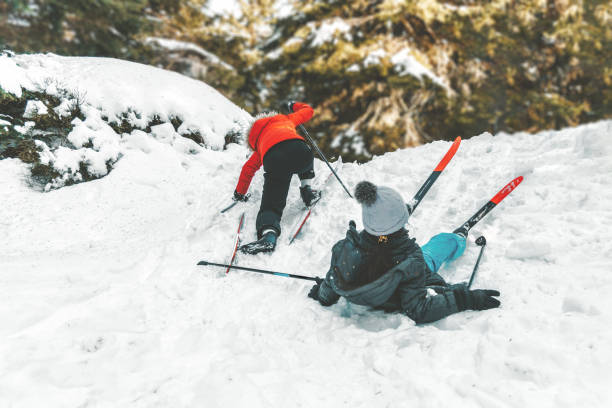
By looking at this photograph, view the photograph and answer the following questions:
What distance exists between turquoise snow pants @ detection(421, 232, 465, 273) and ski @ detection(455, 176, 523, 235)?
0.26 metres

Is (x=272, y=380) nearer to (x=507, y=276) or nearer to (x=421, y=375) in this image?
(x=421, y=375)

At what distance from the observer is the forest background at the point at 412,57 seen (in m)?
8.83

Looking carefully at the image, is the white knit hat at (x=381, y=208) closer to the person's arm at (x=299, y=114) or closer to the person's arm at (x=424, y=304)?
the person's arm at (x=424, y=304)

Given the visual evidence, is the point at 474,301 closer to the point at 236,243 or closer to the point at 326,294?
the point at 326,294

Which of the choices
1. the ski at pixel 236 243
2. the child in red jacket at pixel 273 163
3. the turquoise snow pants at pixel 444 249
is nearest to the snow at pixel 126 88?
the child in red jacket at pixel 273 163

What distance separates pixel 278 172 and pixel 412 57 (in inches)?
291

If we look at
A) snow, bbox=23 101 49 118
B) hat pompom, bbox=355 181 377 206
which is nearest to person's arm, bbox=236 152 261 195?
hat pompom, bbox=355 181 377 206

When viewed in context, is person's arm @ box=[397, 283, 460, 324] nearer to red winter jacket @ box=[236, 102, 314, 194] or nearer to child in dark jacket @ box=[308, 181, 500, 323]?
child in dark jacket @ box=[308, 181, 500, 323]

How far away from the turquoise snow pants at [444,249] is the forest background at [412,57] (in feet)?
22.5

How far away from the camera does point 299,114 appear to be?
4410mm

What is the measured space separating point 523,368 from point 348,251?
1.23 metres

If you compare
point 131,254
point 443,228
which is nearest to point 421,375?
point 443,228

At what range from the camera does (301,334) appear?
2.60 meters

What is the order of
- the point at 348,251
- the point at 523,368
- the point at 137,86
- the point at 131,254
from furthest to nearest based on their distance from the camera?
the point at 137,86
the point at 131,254
the point at 348,251
the point at 523,368
